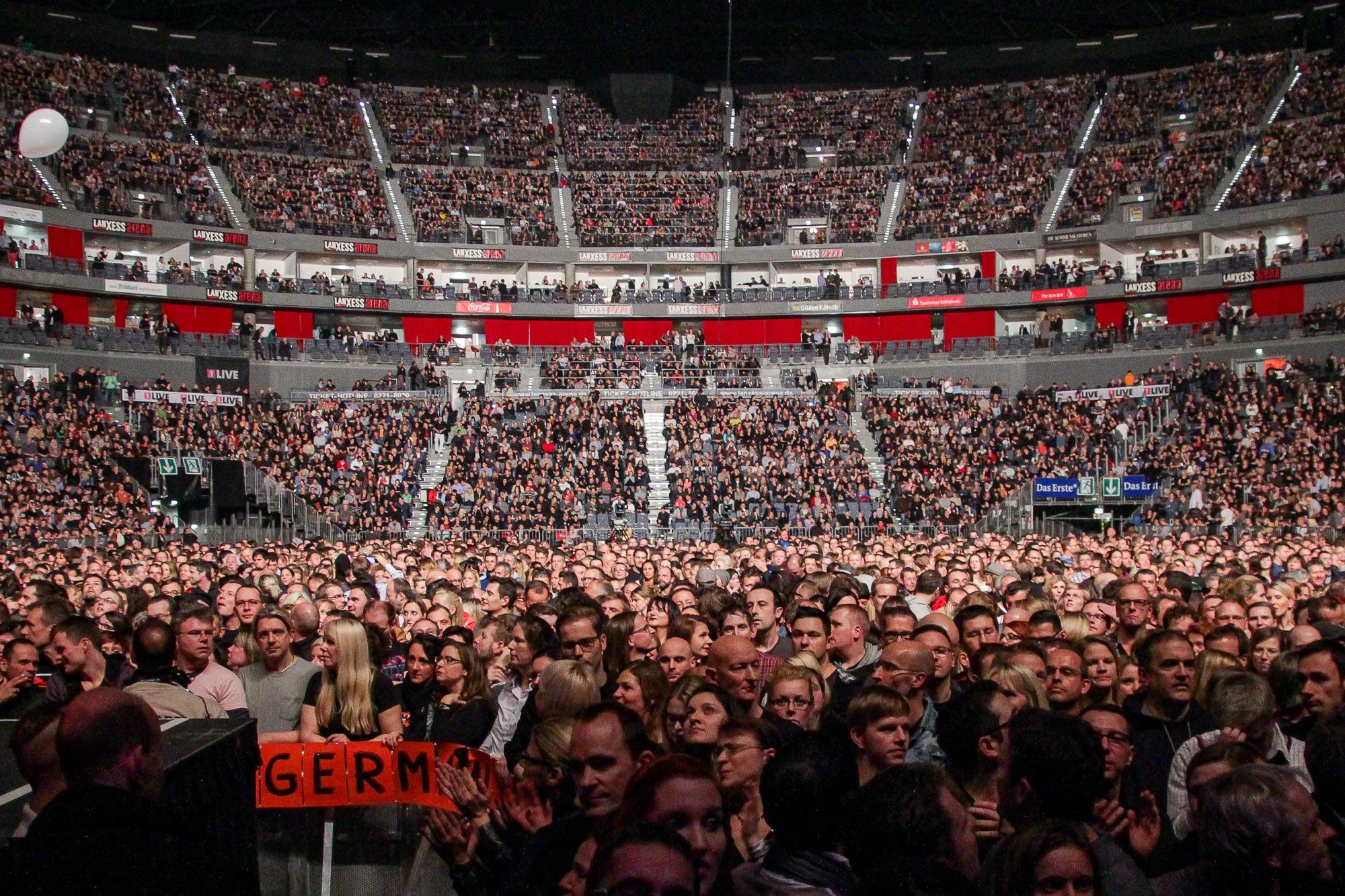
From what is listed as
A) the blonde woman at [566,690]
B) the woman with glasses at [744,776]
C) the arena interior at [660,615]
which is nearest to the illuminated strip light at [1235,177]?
the arena interior at [660,615]

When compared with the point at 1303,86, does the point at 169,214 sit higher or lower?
lower

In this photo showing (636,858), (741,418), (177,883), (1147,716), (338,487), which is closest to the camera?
(636,858)

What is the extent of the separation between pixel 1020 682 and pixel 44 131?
1364 centimetres

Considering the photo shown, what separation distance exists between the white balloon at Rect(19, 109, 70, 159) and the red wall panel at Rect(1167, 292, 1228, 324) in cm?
4417

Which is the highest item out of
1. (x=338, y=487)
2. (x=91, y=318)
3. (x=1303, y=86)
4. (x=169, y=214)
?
(x=1303, y=86)

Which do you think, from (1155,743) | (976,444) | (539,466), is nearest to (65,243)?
(539,466)

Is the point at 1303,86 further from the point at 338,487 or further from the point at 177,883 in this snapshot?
the point at 177,883

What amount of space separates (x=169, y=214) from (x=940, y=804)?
5074 cm

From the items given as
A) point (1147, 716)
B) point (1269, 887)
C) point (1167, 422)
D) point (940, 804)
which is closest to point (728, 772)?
point (940, 804)

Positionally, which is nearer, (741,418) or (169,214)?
(741,418)

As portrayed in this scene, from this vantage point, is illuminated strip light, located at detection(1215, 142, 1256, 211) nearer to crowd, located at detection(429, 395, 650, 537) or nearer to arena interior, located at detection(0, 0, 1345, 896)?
arena interior, located at detection(0, 0, 1345, 896)

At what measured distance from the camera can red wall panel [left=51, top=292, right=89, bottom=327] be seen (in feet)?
151

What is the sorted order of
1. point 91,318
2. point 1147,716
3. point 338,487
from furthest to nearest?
point 91,318
point 338,487
point 1147,716

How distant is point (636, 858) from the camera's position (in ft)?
9.96
